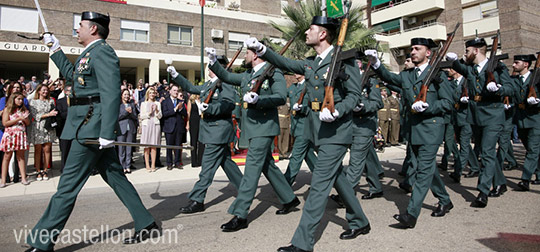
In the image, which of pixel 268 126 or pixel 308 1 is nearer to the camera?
pixel 268 126

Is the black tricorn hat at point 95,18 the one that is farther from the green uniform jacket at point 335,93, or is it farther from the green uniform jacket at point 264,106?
the green uniform jacket at point 335,93

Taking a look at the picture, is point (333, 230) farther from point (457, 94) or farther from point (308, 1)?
point (308, 1)

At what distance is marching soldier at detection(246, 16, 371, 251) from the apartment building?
840 inches

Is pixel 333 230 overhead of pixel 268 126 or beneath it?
beneath

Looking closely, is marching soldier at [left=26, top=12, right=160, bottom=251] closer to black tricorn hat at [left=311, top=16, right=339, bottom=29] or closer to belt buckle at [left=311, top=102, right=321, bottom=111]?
belt buckle at [left=311, top=102, right=321, bottom=111]

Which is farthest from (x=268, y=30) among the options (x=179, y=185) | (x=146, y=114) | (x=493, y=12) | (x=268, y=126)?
(x=268, y=126)

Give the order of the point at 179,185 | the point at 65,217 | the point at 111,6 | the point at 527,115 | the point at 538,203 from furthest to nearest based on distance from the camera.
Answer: the point at 111,6 < the point at 179,185 < the point at 527,115 < the point at 538,203 < the point at 65,217

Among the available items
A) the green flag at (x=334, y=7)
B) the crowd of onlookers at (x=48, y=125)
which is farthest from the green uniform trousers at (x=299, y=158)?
the green flag at (x=334, y=7)

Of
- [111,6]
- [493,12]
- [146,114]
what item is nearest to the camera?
[146,114]

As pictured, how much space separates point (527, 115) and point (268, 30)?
22669 millimetres

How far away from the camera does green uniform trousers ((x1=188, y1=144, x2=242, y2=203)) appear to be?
15.7ft

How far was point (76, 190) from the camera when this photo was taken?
3.35 metres

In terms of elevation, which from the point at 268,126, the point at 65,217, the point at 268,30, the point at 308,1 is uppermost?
the point at 268,30

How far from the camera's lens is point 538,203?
198 inches
